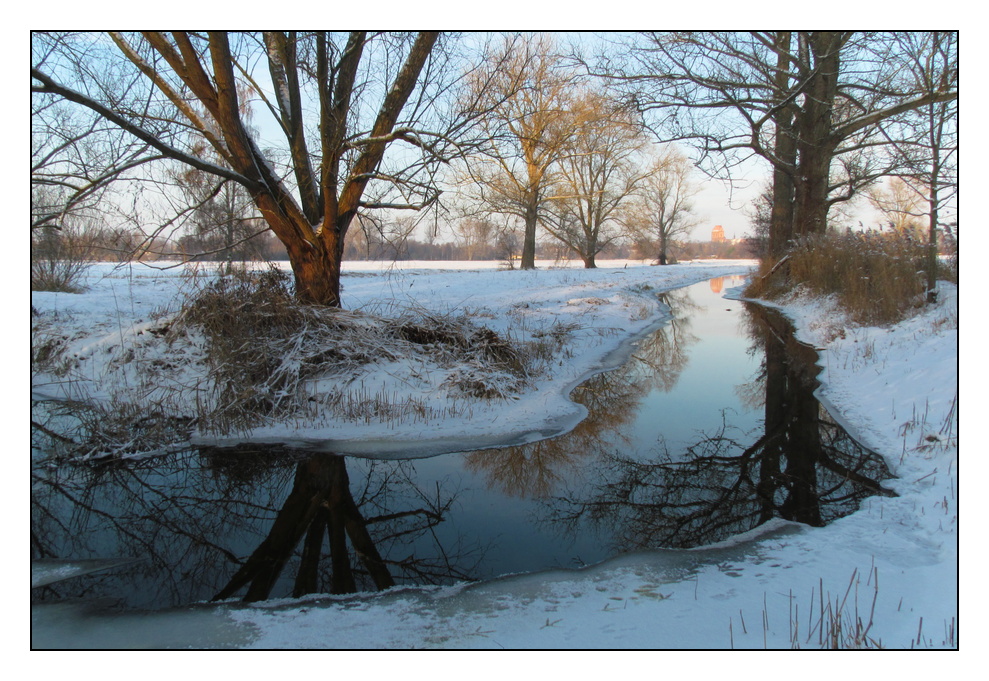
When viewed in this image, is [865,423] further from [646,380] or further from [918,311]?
[918,311]

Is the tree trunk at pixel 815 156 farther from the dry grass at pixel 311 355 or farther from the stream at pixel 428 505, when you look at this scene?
the dry grass at pixel 311 355

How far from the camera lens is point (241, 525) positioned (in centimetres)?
421

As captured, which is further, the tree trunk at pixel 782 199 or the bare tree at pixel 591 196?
the bare tree at pixel 591 196

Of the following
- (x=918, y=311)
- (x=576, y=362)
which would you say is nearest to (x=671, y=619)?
(x=576, y=362)

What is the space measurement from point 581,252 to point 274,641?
35.8 metres

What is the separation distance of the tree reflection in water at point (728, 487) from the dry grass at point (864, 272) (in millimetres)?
4918

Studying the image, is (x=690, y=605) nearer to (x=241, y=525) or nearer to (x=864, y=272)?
(x=241, y=525)

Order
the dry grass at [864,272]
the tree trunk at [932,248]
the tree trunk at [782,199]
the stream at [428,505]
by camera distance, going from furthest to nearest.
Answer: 1. the tree trunk at [782,199]
2. the dry grass at [864,272]
3. the tree trunk at [932,248]
4. the stream at [428,505]

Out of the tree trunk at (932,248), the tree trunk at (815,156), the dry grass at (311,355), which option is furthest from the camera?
the tree trunk at (815,156)

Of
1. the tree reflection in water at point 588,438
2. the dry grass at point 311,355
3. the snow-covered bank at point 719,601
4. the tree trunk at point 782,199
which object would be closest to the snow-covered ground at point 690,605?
the snow-covered bank at point 719,601

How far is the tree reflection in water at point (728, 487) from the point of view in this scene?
4113mm

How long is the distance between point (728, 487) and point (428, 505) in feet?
8.24

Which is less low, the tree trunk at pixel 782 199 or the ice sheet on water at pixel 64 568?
the tree trunk at pixel 782 199

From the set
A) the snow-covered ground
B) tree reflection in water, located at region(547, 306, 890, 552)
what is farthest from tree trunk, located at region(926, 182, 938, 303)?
the snow-covered ground
